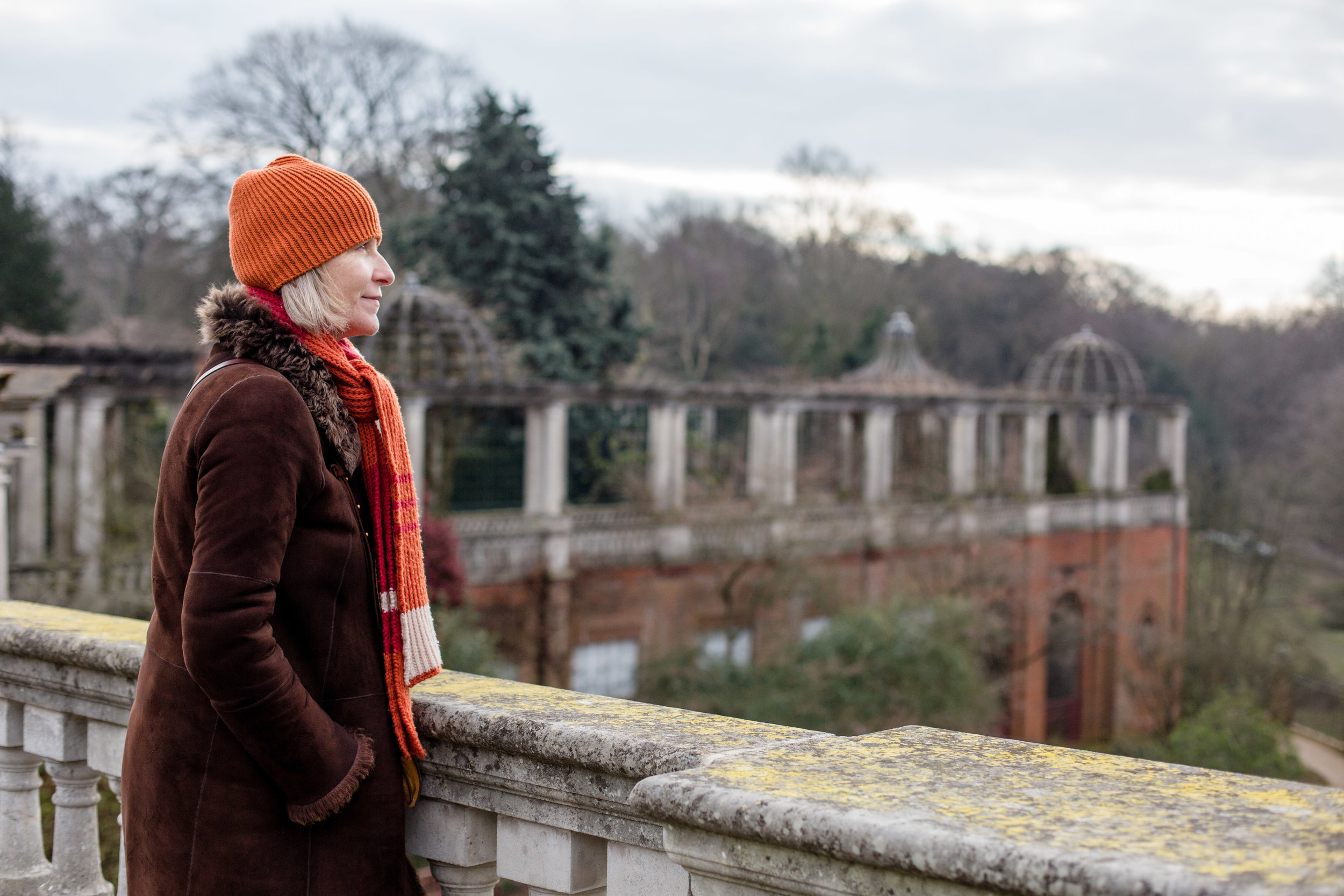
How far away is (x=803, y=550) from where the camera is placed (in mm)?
19500

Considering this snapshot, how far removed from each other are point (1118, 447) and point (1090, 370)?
2287 mm

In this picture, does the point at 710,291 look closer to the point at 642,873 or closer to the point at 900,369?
the point at 900,369

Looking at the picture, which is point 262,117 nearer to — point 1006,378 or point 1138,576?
point 1138,576

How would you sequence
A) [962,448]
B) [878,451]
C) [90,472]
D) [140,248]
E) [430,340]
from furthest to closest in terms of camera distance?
[140,248]
[962,448]
[878,451]
[430,340]
[90,472]

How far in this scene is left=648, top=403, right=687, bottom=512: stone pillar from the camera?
20.0 meters

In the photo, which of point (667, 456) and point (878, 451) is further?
point (878, 451)

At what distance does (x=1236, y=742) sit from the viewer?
1884 cm

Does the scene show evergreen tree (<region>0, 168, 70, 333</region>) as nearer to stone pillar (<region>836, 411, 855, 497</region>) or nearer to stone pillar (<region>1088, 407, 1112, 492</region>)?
stone pillar (<region>836, 411, 855, 497</region>)

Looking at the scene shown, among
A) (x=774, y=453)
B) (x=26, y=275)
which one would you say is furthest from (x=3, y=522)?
(x=26, y=275)

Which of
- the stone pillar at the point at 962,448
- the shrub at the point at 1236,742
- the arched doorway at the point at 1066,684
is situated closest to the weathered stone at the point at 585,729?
the shrub at the point at 1236,742

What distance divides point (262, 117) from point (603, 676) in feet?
58.3

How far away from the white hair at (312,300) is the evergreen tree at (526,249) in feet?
73.6

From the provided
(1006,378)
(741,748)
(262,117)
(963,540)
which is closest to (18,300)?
(262,117)

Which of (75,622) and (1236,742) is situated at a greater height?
(75,622)
